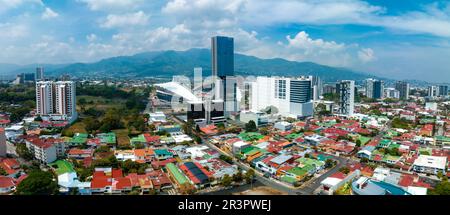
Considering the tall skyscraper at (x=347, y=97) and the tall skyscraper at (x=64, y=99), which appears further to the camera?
the tall skyscraper at (x=347, y=97)

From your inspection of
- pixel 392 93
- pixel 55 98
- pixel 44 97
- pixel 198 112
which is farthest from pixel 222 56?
pixel 392 93

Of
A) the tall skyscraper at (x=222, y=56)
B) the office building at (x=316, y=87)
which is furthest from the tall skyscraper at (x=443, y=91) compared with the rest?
the tall skyscraper at (x=222, y=56)

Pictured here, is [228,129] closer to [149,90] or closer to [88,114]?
[88,114]

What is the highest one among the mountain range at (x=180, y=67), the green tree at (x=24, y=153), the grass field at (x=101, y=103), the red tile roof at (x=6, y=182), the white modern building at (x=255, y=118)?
the mountain range at (x=180, y=67)

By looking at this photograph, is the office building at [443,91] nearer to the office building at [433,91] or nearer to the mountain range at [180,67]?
the office building at [433,91]

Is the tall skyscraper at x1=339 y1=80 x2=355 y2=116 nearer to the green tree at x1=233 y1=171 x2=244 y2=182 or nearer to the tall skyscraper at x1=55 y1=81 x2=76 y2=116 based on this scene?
the green tree at x1=233 y1=171 x2=244 y2=182

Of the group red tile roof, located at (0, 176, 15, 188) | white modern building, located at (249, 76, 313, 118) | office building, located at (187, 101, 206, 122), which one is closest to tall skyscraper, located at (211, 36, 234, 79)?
white modern building, located at (249, 76, 313, 118)

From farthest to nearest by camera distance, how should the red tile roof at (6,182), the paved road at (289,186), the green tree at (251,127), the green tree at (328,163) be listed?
the green tree at (251,127), the green tree at (328,163), the paved road at (289,186), the red tile roof at (6,182)

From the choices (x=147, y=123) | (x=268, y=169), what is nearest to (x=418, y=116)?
(x=268, y=169)
